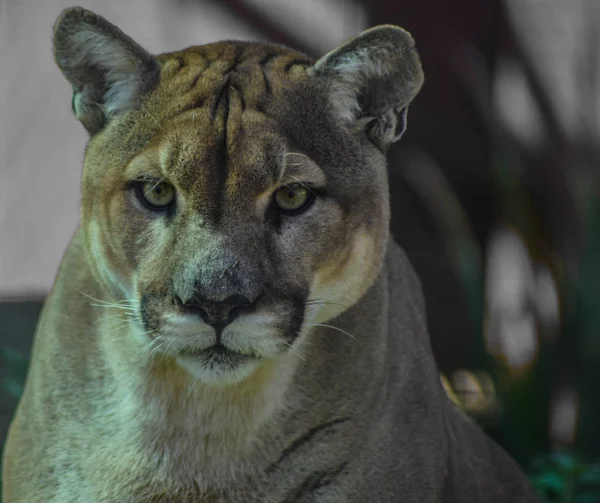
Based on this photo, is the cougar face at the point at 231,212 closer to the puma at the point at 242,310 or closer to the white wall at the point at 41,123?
the puma at the point at 242,310

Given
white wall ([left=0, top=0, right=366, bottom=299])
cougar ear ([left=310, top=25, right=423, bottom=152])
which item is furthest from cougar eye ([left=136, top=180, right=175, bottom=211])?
white wall ([left=0, top=0, right=366, bottom=299])

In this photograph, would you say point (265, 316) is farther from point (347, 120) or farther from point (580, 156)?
point (580, 156)

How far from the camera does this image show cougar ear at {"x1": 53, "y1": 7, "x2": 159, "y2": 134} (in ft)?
8.41

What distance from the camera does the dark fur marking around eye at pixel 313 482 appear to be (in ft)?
8.67

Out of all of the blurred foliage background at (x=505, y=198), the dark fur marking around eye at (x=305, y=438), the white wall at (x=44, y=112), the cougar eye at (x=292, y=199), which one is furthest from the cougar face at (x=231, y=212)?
the white wall at (x=44, y=112)

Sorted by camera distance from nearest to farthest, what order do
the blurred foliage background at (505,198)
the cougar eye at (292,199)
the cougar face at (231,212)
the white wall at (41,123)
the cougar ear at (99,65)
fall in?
the cougar face at (231,212) → the cougar eye at (292,199) → the cougar ear at (99,65) → the blurred foliage background at (505,198) → the white wall at (41,123)

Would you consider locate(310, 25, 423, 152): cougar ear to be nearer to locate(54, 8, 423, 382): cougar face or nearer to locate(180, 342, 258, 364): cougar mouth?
locate(54, 8, 423, 382): cougar face

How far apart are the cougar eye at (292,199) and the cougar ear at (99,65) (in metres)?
0.45

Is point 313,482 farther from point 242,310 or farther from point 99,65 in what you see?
point 99,65

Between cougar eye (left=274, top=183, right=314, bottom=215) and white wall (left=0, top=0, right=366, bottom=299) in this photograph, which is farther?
white wall (left=0, top=0, right=366, bottom=299)

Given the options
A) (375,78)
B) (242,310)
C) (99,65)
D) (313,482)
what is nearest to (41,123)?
(99,65)

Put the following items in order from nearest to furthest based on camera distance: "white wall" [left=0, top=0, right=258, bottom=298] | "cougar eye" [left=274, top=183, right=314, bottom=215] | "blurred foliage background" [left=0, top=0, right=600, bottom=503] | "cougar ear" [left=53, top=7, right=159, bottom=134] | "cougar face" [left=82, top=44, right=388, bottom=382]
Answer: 1. "cougar face" [left=82, top=44, right=388, bottom=382]
2. "cougar eye" [left=274, top=183, right=314, bottom=215]
3. "cougar ear" [left=53, top=7, right=159, bottom=134]
4. "blurred foliage background" [left=0, top=0, right=600, bottom=503]
5. "white wall" [left=0, top=0, right=258, bottom=298]

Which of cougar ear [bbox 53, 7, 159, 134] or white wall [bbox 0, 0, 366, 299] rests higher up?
cougar ear [bbox 53, 7, 159, 134]

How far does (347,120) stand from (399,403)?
2.44 feet
